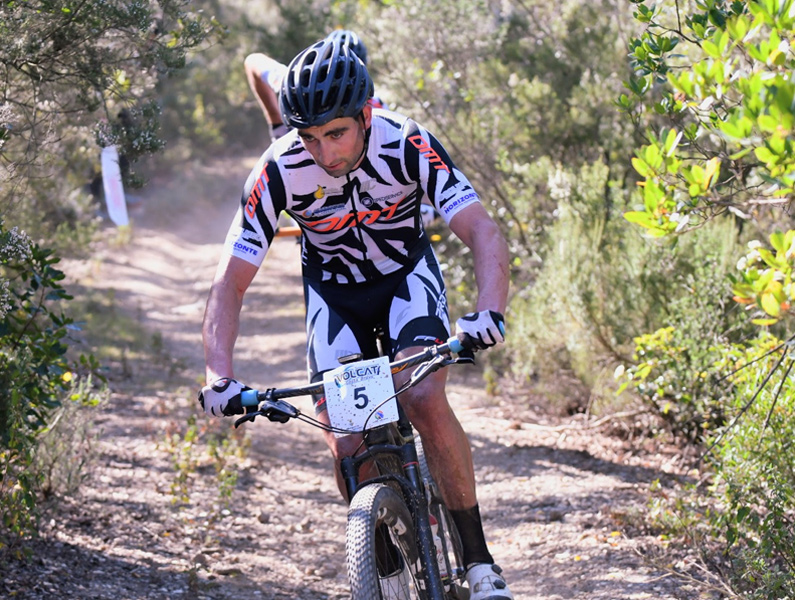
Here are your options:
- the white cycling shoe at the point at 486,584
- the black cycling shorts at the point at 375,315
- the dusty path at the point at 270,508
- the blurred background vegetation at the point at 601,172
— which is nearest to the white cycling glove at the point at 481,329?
the black cycling shorts at the point at 375,315

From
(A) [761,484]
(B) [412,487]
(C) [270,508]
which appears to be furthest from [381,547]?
(C) [270,508]

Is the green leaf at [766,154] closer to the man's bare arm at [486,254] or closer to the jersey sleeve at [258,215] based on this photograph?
the man's bare arm at [486,254]

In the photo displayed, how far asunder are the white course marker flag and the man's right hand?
7.66ft

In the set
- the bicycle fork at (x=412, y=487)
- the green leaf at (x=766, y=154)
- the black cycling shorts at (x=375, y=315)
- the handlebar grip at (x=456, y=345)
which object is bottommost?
the bicycle fork at (x=412, y=487)

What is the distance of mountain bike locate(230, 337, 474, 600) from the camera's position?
2.78 m

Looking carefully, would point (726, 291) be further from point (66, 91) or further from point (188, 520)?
point (66, 91)

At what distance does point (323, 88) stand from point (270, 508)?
3212 mm

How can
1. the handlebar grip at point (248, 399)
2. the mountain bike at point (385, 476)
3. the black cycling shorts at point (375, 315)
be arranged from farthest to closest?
the black cycling shorts at point (375, 315), the handlebar grip at point (248, 399), the mountain bike at point (385, 476)

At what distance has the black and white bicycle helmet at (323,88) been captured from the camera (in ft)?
10.6

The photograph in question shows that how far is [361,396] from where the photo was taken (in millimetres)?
2951

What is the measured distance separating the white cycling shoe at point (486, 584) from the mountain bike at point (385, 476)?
0.73ft

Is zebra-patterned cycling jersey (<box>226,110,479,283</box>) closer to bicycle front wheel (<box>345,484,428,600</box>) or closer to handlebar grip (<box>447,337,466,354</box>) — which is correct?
handlebar grip (<box>447,337,466,354</box>)

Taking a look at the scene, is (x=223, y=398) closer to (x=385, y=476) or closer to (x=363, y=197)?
(x=385, y=476)

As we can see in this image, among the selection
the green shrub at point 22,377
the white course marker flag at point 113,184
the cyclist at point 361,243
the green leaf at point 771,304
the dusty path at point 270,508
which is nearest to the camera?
the green leaf at point 771,304
